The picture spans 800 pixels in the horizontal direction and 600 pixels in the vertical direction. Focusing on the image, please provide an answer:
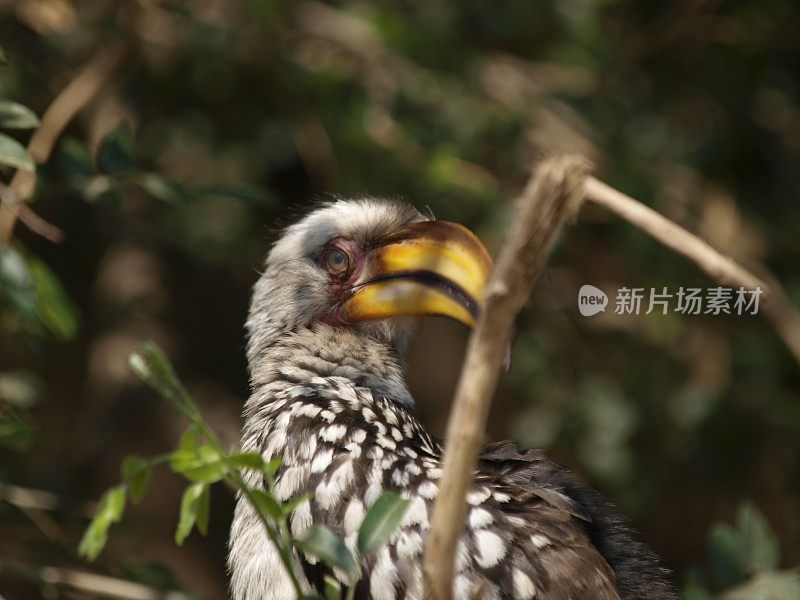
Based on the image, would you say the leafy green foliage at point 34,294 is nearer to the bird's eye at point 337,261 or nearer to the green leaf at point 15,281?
the green leaf at point 15,281

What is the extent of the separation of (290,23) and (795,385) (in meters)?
1.97

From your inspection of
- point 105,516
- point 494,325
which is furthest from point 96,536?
point 494,325

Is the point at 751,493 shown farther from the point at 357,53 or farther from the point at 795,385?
the point at 357,53

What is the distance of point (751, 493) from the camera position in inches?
147

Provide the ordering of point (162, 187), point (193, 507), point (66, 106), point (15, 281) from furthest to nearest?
1. point (66, 106)
2. point (162, 187)
3. point (15, 281)
4. point (193, 507)

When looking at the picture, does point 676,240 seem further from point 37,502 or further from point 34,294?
point 37,502

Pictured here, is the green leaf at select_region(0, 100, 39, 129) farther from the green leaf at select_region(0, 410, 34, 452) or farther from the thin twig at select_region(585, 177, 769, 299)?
the thin twig at select_region(585, 177, 769, 299)

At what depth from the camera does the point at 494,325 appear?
93 centimetres

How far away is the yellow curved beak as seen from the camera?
1.66m

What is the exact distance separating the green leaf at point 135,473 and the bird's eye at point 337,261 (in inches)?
39.3

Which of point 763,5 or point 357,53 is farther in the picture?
point 763,5

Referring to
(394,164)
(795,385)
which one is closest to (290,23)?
(394,164)

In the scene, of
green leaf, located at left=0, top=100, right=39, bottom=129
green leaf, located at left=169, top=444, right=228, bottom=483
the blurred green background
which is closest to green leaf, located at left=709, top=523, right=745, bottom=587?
the blurred green background

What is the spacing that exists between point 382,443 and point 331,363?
325 millimetres
